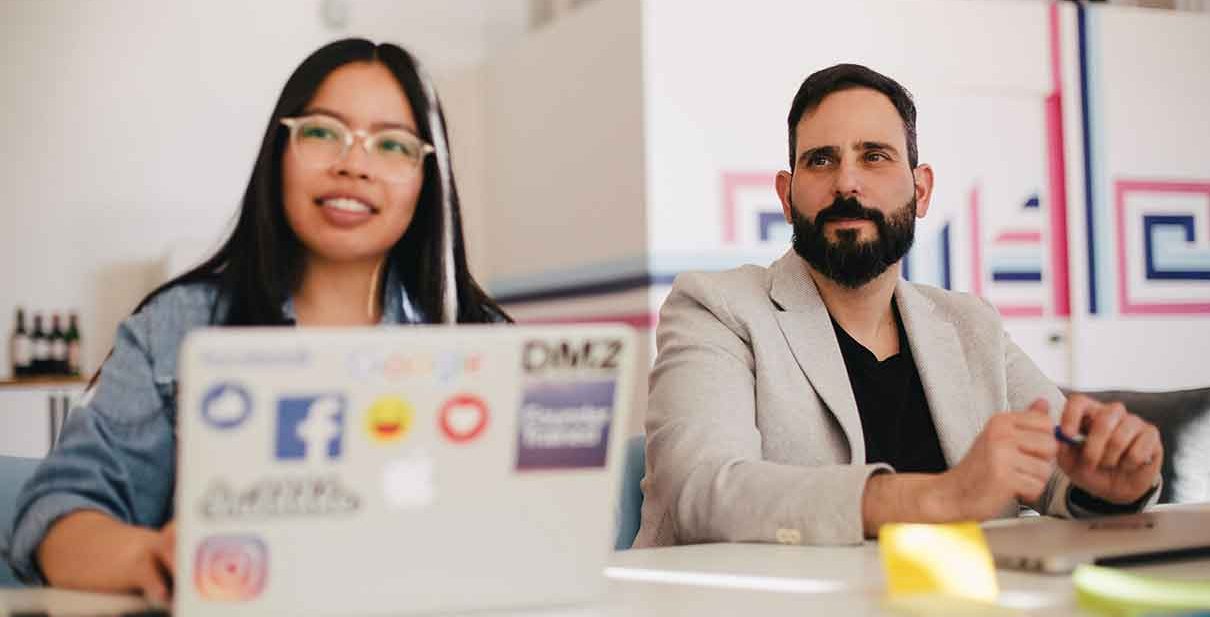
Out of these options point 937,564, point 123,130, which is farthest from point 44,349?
point 937,564

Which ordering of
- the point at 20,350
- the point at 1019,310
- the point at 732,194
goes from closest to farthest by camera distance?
1. the point at 732,194
2. the point at 20,350
3. the point at 1019,310

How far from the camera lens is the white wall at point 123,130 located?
486 centimetres

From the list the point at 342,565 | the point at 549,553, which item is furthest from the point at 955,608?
the point at 342,565

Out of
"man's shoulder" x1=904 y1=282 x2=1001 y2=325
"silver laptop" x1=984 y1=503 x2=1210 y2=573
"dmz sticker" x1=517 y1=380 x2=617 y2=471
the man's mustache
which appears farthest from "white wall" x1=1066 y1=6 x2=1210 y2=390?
"dmz sticker" x1=517 y1=380 x2=617 y2=471

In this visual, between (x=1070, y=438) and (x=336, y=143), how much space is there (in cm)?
92

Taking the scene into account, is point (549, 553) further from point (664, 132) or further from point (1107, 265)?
point (1107, 265)

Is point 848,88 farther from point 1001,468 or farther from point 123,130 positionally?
point 123,130

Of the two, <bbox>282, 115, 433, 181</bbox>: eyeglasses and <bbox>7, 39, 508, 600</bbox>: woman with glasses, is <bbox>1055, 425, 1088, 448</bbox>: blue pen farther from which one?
<bbox>282, 115, 433, 181</bbox>: eyeglasses

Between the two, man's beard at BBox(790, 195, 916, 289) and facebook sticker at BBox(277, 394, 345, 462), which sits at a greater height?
man's beard at BBox(790, 195, 916, 289)

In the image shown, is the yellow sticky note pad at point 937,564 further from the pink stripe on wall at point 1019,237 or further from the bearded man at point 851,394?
the pink stripe on wall at point 1019,237

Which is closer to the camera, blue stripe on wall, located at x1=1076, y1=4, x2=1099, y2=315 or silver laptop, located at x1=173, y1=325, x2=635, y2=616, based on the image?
silver laptop, located at x1=173, y1=325, x2=635, y2=616

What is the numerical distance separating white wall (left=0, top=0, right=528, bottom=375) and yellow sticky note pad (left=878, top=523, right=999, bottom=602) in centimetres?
407

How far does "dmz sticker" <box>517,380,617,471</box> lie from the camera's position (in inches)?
34.3

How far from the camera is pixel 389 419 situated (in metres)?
0.83
